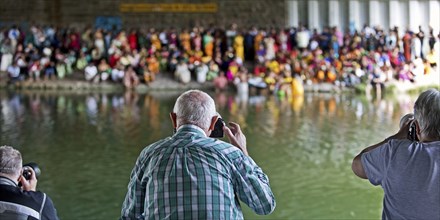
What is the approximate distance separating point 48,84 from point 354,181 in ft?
47.2

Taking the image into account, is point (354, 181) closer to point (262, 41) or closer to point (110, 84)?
point (110, 84)

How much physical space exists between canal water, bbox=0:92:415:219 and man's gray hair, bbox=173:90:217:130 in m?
3.01

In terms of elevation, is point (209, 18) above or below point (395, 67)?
above

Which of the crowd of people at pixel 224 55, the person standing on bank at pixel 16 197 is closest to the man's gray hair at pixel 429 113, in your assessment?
the person standing on bank at pixel 16 197

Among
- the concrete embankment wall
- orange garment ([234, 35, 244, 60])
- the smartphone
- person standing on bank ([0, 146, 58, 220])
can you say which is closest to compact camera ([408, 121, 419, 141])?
the smartphone

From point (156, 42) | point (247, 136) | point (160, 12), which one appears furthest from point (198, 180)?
point (160, 12)

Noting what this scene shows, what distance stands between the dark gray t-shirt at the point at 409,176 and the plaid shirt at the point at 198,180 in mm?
438

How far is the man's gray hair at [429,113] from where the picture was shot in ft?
7.93

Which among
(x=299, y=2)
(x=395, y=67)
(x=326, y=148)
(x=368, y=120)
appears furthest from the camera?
(x=299, y=2)

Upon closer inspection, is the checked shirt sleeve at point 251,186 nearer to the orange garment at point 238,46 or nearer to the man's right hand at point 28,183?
the man's right hand at point 28,183

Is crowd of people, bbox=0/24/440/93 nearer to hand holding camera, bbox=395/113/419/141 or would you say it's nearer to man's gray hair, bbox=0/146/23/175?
hand holding camera, bbox=395/113/419/141

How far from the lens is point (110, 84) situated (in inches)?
784

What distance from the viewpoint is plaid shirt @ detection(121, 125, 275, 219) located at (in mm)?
2369

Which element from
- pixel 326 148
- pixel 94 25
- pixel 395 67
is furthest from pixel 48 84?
pixel 326 148
